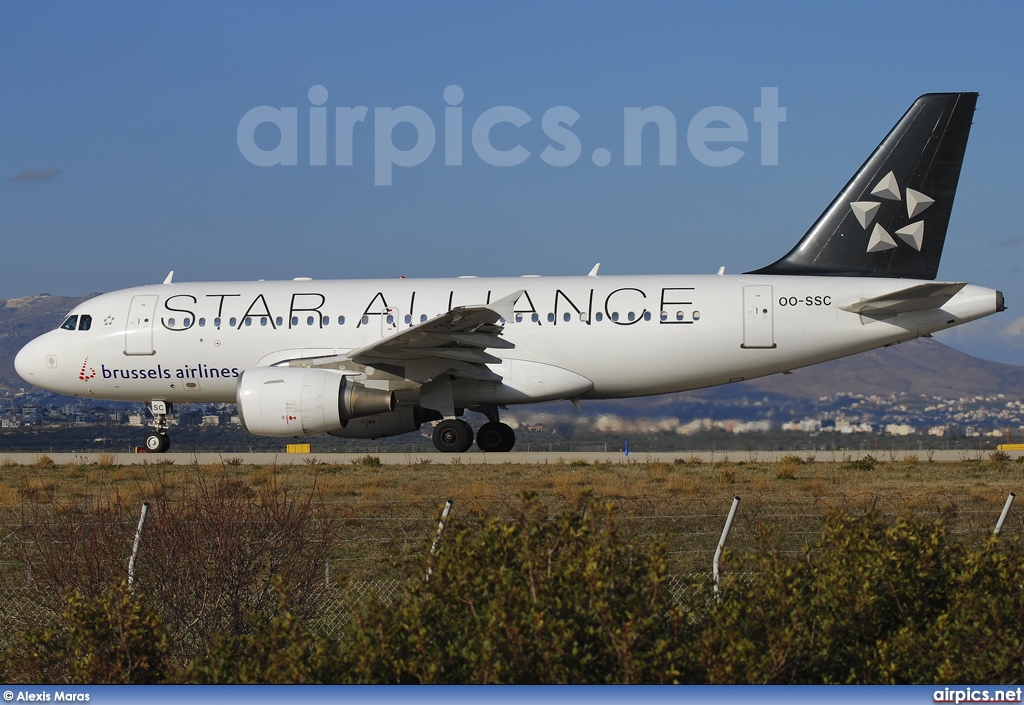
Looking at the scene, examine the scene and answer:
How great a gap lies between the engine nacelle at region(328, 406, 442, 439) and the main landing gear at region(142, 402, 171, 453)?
196 inches

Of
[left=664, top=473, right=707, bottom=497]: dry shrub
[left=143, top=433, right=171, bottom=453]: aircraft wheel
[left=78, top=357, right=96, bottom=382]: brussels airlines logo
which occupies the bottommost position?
[left=664, top=473, right=707, bottom=497]: dry shrub

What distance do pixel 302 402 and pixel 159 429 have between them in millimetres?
6678

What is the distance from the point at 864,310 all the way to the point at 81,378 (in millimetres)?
16641

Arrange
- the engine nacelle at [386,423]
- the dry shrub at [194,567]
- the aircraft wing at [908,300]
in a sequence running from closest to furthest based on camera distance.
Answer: the dry shrub at [194,567]
the aircraft wing at [908,300]
the engine nacelle at [386,423]

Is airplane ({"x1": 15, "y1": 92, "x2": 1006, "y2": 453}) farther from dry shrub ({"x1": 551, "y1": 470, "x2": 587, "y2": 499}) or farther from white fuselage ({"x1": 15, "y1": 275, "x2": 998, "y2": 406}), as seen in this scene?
dry shrub ({"x1": 551, "y1": 470, "x2": 587, "y2": 499})

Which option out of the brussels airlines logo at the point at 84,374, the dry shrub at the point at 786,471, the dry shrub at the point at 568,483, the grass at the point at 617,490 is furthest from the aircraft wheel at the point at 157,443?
the dry shrub at the point at 786,471

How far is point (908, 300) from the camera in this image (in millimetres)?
20141

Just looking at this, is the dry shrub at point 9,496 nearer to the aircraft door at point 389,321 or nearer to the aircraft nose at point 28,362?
the aircraft nose at point 28,362

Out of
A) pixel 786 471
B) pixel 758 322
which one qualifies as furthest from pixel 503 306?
pixel 786 471

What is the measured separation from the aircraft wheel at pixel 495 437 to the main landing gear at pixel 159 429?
7222 mm

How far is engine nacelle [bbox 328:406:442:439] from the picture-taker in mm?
22344

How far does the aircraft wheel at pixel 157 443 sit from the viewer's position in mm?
25266

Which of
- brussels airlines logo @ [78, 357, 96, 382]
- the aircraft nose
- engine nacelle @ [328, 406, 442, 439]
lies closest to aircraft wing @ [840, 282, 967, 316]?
engine nacelle @ [328, 406, 442, 439]

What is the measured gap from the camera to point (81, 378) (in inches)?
958
